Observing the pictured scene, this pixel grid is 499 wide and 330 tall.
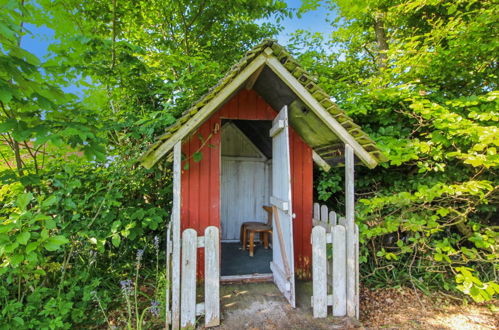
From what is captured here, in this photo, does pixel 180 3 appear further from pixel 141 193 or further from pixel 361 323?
pixel 361 323

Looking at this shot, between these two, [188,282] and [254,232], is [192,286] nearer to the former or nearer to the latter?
[188,282]

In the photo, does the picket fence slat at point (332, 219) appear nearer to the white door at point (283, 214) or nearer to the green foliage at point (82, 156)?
the white door at point (283, 214)

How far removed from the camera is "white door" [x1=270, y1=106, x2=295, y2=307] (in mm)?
3056

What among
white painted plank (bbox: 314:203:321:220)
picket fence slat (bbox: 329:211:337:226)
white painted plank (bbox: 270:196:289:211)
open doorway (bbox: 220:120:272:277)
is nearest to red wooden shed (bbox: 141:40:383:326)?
white painted plank (bbox: 270:196:289:211)

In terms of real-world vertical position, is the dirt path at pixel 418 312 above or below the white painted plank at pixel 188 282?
below

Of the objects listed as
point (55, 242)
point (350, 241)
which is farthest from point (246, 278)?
point (55, 242)

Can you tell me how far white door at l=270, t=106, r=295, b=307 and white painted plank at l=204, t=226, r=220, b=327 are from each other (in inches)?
36.1

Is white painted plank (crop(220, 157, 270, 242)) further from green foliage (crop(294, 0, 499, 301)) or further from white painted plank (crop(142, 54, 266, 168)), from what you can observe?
white painted plank (crop(142, 54, 266, 168))

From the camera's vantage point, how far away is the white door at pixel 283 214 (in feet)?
10.0

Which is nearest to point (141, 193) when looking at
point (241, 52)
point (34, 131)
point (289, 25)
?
point (34, 131)

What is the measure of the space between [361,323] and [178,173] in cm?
277

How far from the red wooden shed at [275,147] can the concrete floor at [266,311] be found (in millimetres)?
192

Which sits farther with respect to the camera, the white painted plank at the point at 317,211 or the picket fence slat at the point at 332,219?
the white painted plank at the point at 317,211

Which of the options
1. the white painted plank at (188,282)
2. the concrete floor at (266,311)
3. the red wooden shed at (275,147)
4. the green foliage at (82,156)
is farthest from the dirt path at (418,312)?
the green foliage at (82,156)
